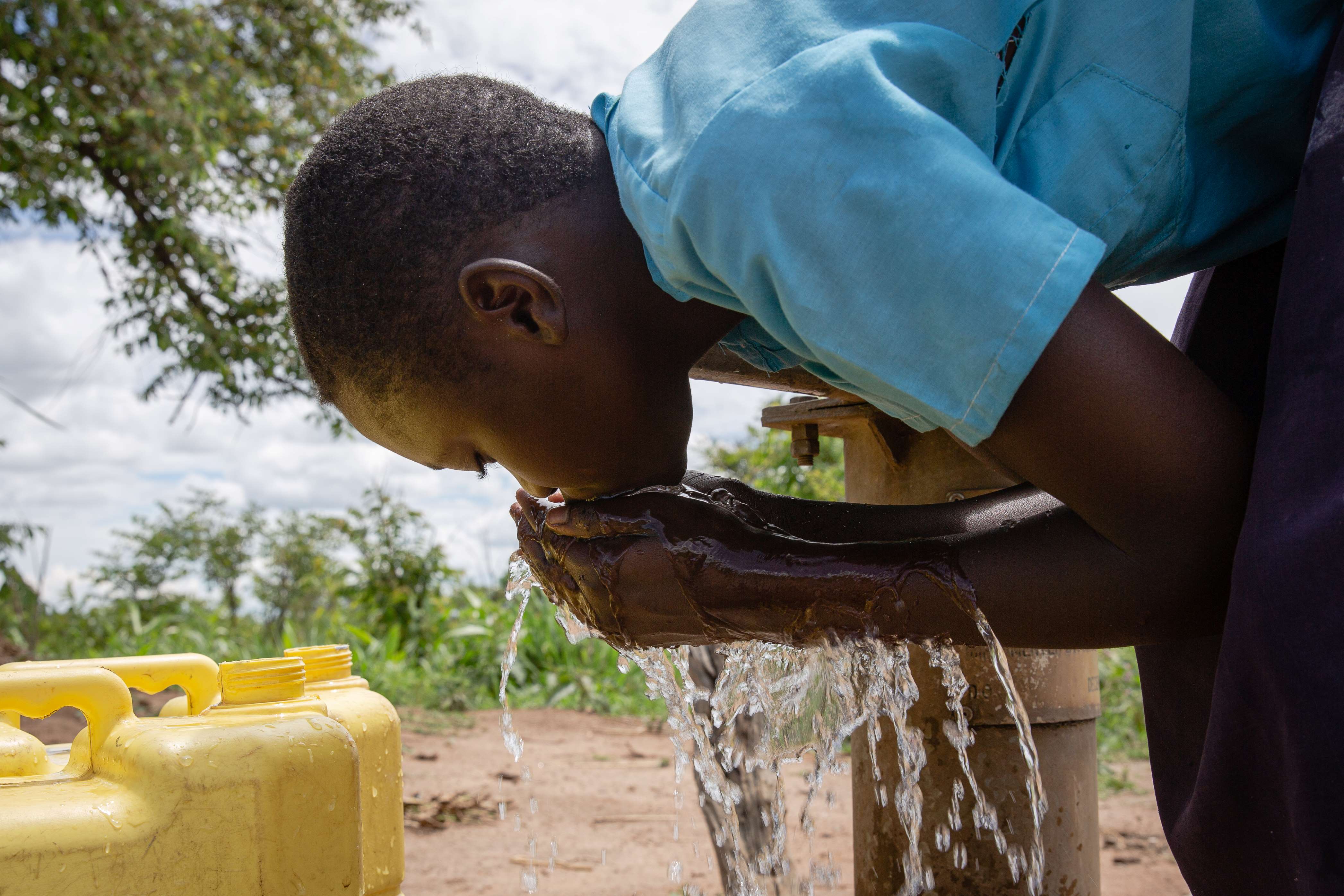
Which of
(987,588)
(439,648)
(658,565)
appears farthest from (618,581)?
(439,648)

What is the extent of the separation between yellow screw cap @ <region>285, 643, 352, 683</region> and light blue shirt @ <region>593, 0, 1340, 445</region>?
3.21 ft

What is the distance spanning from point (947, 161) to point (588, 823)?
331 cm

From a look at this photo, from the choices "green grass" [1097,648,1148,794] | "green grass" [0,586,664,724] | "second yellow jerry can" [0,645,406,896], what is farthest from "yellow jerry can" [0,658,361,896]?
"green grass" [0,586,664,724]

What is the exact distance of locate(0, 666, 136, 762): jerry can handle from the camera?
51.6 inches

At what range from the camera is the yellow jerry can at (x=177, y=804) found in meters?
1.17

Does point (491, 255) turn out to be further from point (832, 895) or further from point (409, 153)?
point (832, 895)

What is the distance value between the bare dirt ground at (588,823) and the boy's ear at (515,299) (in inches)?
46.0

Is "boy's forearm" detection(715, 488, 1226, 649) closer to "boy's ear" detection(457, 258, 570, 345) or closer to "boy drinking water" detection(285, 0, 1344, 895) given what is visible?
"boy drinking water" detection(285, 0, 1344, 895)

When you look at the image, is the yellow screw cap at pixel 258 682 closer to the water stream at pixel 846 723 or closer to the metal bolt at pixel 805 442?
the water stream at pixel 846 723

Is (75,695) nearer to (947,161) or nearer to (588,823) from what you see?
(947,161)

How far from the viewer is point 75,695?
4.40 feet

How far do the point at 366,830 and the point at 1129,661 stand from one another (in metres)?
5.39

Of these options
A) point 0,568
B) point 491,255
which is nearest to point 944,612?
point 491,255

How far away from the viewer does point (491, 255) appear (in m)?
1.38
